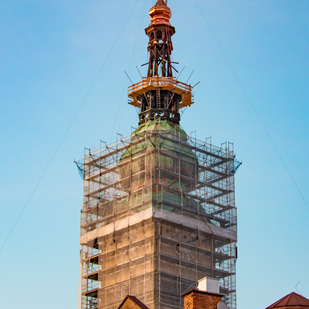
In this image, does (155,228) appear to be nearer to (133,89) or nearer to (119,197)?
(119,197)

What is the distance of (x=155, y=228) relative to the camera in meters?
84.4

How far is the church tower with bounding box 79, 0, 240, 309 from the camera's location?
8381 cm

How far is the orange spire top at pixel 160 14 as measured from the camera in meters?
103

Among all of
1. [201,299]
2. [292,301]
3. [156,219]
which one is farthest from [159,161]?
[201,299]

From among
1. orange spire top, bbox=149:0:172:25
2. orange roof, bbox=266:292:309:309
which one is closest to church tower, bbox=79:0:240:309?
orange spire top, bbox=149:0:172:25

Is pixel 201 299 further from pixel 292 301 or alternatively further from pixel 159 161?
pixel 159 161

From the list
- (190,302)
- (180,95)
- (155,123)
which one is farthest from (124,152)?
(190,302)

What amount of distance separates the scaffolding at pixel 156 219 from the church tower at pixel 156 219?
0.28 feet

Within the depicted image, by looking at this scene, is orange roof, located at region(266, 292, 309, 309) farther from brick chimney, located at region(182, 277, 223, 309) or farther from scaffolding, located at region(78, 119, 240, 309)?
scaffolding, located at region(78, 119, 240, 309)

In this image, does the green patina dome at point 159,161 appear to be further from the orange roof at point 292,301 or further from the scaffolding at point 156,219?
the orange roof at point 292,301

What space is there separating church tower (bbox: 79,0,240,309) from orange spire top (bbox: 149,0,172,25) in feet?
40.6

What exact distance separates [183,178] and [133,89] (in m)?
13.5

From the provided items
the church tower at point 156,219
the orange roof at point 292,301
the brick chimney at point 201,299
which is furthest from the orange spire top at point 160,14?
the brick chimney at point 201,299

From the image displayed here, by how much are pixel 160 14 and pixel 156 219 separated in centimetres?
2732
